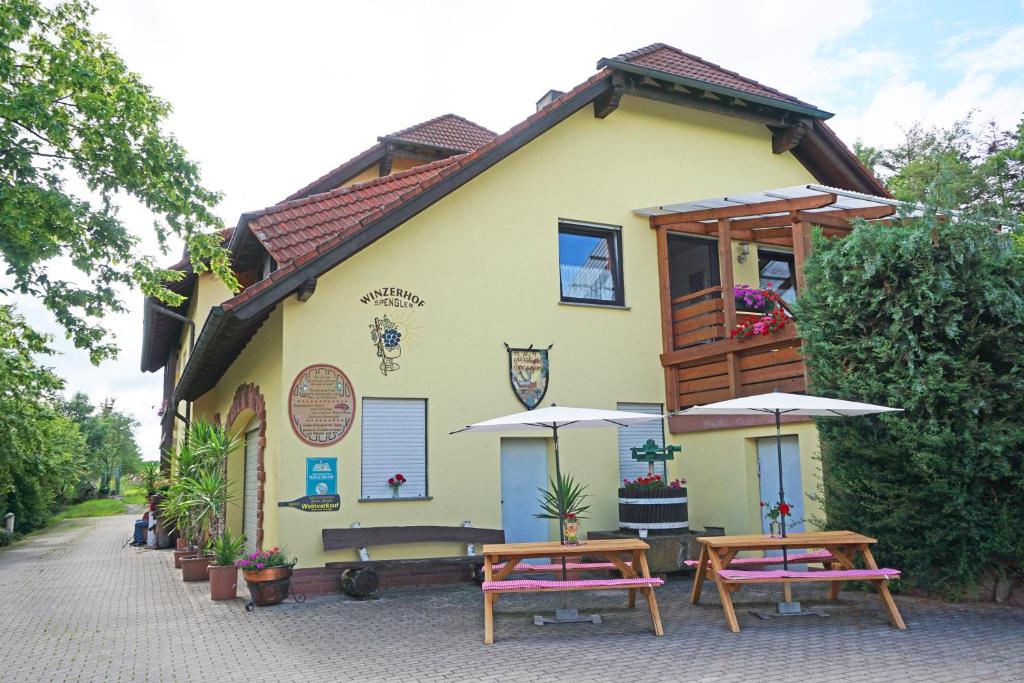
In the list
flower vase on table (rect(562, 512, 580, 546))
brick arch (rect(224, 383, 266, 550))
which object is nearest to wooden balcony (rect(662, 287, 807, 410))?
flower vase on table (rect(562, 512, 580, 546))

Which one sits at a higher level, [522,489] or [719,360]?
[719,360]

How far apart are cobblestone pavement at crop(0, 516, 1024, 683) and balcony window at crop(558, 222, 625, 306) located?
449 centimetres

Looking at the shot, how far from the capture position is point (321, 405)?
10.5m

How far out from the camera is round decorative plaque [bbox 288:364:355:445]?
10.4m

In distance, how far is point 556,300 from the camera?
1241 cm

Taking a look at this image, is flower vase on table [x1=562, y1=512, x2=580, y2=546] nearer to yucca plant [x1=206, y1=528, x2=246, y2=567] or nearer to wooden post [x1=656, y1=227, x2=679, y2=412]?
wooden post [x1=656, y1=227, x2=679, y2=412]

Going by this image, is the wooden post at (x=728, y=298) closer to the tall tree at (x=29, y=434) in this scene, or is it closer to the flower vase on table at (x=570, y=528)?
the flower vase on table at (x=570, y=528)

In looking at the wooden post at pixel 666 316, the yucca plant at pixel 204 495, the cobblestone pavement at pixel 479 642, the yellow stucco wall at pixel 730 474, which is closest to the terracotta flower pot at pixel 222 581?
the cobblestone pavement at pixel 479 642

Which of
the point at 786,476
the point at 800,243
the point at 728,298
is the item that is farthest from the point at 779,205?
the point at 786,476

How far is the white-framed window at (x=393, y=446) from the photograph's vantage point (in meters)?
10.8

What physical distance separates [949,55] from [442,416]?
7.94 m

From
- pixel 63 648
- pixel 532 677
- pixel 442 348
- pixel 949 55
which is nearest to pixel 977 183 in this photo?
pixel 949 55

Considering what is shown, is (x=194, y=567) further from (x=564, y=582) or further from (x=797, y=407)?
(x=797, y=407)

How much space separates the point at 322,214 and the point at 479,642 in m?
6.76
